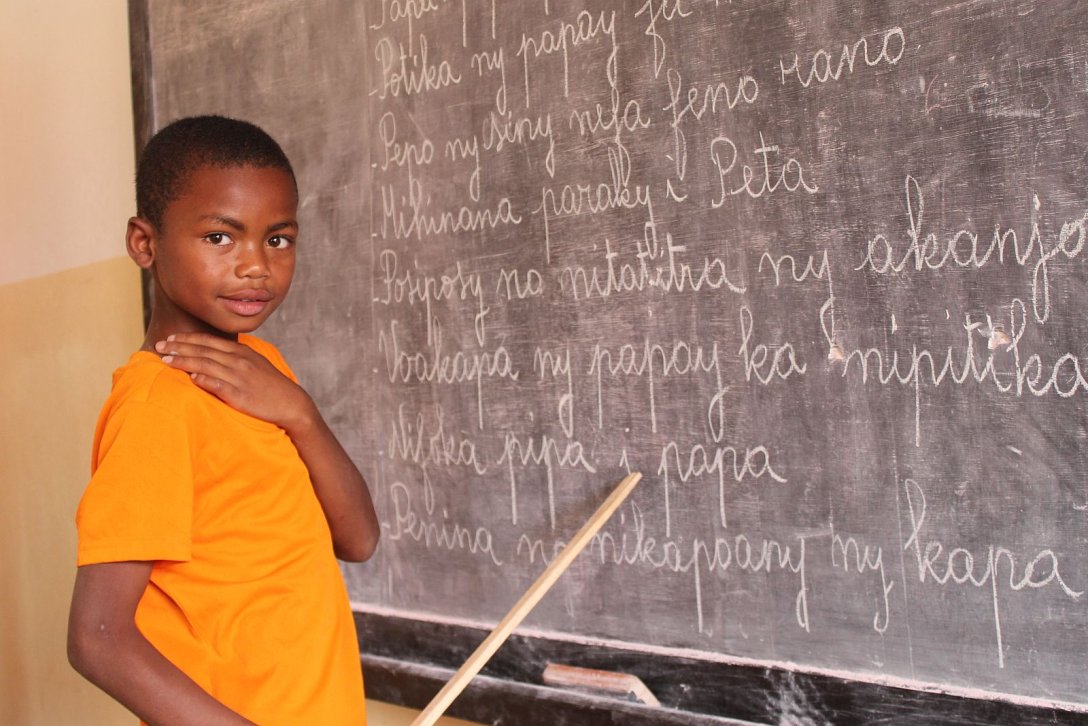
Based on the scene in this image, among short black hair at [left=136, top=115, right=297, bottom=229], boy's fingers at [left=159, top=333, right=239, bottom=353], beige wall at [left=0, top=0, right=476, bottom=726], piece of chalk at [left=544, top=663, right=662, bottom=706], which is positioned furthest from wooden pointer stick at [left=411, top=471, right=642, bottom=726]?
beige wall at [left=0, top=0, right=476, bottom=726]

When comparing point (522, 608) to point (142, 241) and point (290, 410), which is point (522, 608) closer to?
point (290, 410)

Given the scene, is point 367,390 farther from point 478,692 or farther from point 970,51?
point 970,51

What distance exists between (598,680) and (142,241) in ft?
2.60

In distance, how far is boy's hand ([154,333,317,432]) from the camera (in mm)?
1062

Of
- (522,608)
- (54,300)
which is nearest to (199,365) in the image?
(522,608)

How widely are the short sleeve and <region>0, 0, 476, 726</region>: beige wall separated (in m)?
1.17

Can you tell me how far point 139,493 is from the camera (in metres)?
0.94

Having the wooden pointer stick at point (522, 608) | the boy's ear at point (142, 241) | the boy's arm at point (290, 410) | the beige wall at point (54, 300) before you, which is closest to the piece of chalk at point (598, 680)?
the wooden pointer stick at point (522, 608)

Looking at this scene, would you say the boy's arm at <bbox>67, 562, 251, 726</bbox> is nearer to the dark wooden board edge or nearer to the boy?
the boy

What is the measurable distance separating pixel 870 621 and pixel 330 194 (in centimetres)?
108

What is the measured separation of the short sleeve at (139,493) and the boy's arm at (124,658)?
2 centimetres

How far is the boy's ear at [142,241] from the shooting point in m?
1.12

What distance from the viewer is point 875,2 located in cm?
114

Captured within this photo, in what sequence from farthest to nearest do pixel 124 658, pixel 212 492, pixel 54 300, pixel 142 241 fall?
pixel 54 300, pixel 142 241, pixel 212 492, pixel 124 658
